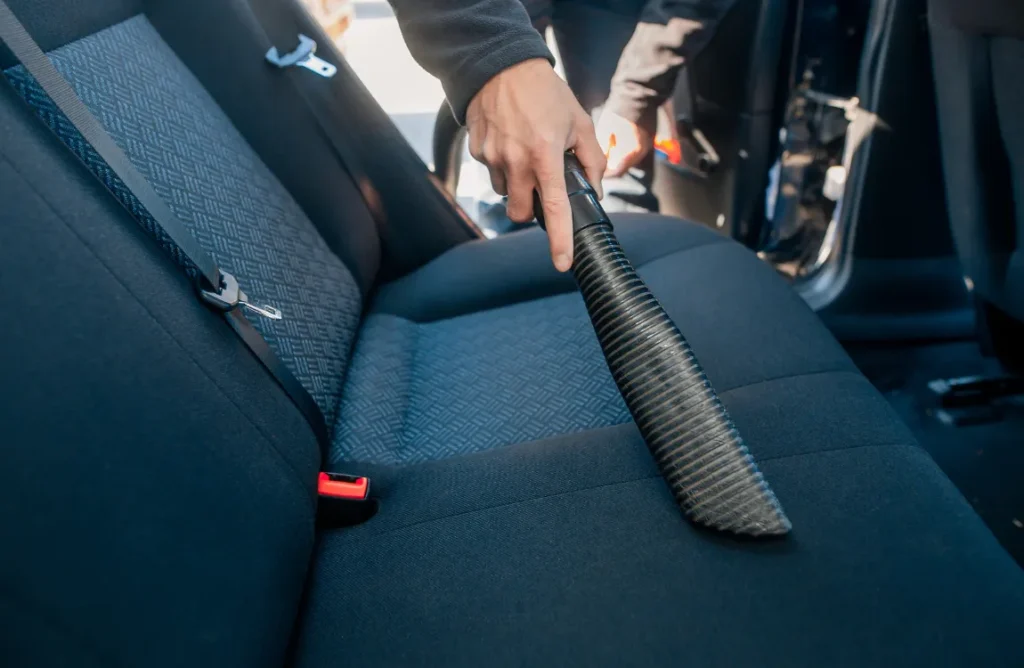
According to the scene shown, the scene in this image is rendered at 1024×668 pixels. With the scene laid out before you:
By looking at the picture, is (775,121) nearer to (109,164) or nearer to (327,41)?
(327,41)

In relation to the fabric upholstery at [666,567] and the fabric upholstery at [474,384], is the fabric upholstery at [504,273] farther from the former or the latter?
the fabric upholstery at [666,567]

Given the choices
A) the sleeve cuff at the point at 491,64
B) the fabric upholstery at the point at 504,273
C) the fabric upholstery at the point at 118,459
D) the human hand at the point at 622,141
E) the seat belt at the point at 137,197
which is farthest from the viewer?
the human hand at the point at 622,141

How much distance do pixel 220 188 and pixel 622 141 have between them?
107 cm

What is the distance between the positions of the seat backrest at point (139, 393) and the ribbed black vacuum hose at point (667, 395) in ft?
1.01

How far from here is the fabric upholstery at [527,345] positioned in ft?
2.26

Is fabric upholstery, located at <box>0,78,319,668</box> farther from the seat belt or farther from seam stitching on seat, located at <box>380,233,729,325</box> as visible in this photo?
seam stitching on seat, located at <box>380,233,729,325</box>

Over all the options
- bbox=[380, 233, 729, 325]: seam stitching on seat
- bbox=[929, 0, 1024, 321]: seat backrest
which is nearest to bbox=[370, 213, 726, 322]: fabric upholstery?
bbox=[380, 233, 729, 325]: seam stitching on seat

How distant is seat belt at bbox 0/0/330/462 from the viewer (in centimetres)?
50

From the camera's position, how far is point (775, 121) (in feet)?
4.16

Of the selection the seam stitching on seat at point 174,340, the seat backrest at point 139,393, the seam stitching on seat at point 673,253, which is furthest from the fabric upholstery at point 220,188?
the seam stitching on seat at point 673,253

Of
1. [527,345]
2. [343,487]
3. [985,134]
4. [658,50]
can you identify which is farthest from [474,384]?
[658,50]

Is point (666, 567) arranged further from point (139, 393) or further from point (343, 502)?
point (139, 393)

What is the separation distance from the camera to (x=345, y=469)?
2.21 feet


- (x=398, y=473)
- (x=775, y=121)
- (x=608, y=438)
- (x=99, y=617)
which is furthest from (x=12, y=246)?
(x=775, y=121)
